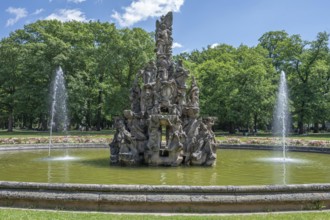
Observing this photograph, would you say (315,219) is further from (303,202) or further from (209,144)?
(209,144)

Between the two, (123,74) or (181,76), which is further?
(123,74)

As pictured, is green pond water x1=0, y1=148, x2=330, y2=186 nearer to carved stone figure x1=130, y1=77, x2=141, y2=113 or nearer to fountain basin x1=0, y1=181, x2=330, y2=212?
fountain basin x1=0, y1=181, x2=330, y2=212

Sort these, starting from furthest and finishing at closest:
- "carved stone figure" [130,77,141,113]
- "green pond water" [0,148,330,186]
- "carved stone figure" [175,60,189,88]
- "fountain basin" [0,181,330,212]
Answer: "carved stone figure" [130,77,141,113] → "carved stone figure" [175,60,189,88] → "green pond water" [0,148,330,186] → "fountain basin" [0,181,330,212]

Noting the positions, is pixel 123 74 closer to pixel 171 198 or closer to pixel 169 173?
pixel 169 173

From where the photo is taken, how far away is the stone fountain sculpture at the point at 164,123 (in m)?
18.5

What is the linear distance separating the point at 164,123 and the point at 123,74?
4021cm

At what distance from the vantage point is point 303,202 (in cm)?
999

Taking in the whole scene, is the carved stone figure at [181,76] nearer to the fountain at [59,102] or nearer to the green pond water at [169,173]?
the green pond water at [169,173]

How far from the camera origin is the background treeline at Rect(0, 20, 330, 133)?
5391cm

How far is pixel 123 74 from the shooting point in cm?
5781

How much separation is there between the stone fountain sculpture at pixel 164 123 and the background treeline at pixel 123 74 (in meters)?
31.1

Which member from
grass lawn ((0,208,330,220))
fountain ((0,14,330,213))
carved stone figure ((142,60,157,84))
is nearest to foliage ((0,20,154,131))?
fountain ((0,14,330,213))

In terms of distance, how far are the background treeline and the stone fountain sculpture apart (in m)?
31.1

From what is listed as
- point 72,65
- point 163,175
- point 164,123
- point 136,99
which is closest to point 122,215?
point 163,175
